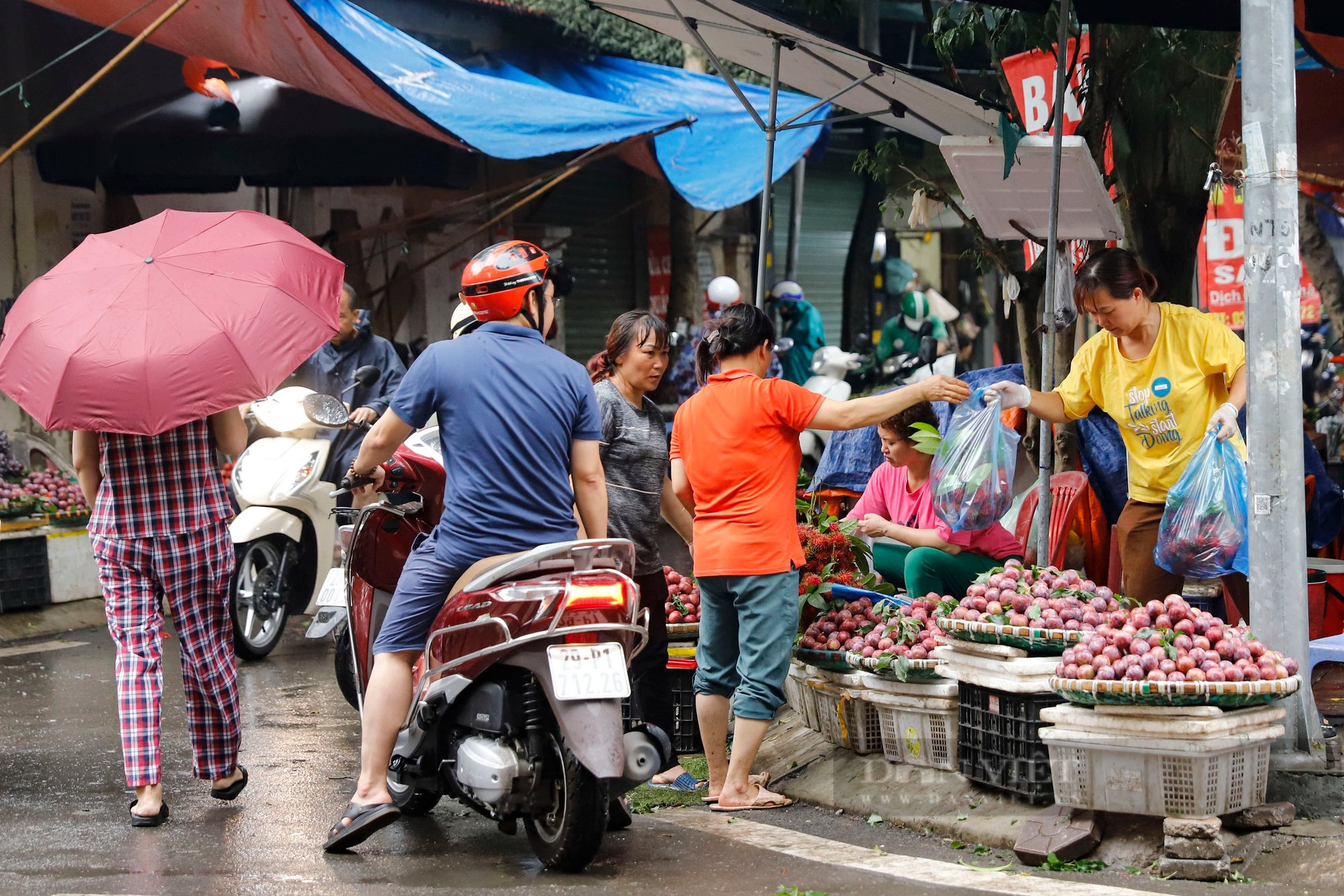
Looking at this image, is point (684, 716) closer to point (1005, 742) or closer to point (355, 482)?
point (1005, 742)

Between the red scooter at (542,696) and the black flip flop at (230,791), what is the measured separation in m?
1.06

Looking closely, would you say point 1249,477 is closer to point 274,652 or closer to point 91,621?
point 274,652

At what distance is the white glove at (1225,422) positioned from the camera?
507cm

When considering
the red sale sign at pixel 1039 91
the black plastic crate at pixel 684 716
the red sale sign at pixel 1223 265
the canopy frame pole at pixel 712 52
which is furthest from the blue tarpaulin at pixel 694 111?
Result: the black plastic crate at pixel 684 716

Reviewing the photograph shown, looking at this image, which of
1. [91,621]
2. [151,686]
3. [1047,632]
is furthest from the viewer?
[91,621]

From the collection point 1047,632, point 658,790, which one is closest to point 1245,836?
point 1047,632

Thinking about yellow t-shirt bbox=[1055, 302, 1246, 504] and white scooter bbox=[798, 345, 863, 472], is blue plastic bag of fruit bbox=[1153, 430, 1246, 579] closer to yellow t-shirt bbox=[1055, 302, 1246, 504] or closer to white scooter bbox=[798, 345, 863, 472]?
yellow t-shirt bbox=[1055, 302, 1246, 504]

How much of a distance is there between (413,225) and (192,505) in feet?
31.6

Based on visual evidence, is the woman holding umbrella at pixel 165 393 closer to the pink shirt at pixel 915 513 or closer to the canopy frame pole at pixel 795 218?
the pink shirt at pixel 915 513

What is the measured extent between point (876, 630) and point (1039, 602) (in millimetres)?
720

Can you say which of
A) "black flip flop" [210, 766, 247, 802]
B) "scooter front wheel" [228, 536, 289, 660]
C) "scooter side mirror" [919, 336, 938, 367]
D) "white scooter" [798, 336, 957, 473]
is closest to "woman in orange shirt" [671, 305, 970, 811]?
"black flip flop" [210, 766, 247, 802]

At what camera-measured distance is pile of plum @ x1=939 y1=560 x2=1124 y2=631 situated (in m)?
4.83

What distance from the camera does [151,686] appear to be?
16.9 ft

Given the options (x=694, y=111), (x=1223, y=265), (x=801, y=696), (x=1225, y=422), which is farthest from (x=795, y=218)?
(x=1225, y=422)
